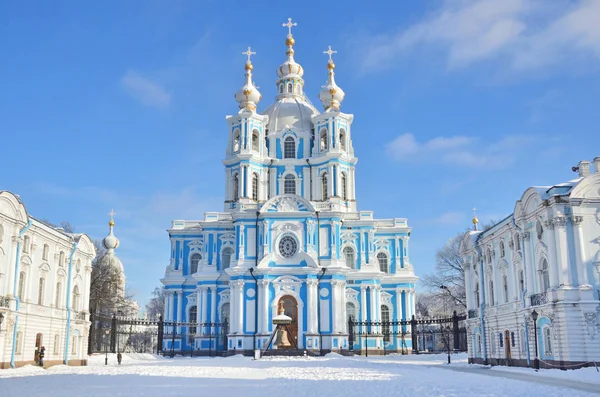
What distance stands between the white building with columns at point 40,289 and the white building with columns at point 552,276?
2091 centimetres

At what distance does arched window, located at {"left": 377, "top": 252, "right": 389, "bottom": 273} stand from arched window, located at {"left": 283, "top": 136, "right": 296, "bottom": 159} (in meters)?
11.0

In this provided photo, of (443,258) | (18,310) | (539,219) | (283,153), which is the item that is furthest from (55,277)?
(443,258)

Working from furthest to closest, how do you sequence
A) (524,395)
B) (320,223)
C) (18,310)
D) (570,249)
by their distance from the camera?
(320,223) < (18,310) < (570,249) < (524,395)

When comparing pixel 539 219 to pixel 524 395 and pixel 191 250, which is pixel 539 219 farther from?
pixel 191 250

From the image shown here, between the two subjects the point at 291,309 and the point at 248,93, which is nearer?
the point at 291,309

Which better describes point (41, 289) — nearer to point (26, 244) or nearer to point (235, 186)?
point (26, 244)

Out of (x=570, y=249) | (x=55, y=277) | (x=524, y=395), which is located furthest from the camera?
(x=55, y=277)

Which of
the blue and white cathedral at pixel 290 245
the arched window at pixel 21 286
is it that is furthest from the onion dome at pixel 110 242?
the arched window at pixel 21 286

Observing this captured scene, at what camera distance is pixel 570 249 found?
24281 millimetres

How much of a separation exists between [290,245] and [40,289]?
20158mm

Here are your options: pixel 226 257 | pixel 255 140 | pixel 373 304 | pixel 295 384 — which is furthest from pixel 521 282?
pixel 255 140

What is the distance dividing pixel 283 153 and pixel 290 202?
8776 millimetres

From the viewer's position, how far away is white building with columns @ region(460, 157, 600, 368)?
23.4 meters

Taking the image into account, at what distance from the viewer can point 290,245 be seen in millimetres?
46312
